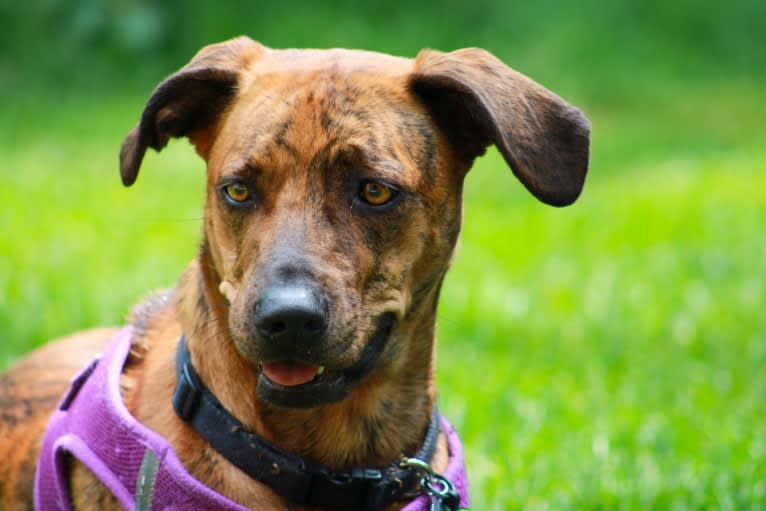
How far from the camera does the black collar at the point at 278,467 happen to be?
282cm

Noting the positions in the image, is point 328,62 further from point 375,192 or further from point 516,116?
point 516,116

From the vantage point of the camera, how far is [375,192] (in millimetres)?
2916

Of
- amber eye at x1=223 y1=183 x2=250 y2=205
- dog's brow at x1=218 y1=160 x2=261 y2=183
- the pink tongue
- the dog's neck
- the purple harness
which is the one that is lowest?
the purple harness

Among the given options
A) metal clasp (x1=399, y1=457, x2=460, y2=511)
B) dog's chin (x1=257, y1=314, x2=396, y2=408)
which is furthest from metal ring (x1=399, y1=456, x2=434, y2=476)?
dog's chin (x1=257, y1=314, x2=396, y2=408)

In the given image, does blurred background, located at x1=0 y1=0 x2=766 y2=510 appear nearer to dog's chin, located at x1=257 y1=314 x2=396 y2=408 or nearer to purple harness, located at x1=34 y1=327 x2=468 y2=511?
dog's chin, located at x1=257 y1=314 x2=396 y2=408

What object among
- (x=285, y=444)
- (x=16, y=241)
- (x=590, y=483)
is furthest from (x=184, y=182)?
(x=285, y=444)

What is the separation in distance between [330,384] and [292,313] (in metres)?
0.28

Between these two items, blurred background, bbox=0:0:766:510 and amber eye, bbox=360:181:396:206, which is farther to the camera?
blurred background, bbox=0:0:766:510

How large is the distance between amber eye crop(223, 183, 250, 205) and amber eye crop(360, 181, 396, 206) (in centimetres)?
31

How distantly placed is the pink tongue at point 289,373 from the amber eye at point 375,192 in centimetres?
46

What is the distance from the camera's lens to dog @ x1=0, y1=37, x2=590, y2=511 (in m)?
2.79

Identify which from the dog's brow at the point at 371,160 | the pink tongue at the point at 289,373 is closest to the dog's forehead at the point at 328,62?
the dog's brow at the point at 371,160

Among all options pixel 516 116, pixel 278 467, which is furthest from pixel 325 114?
pixel 278 467

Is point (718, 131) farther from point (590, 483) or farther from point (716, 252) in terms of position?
point (590, 483)
